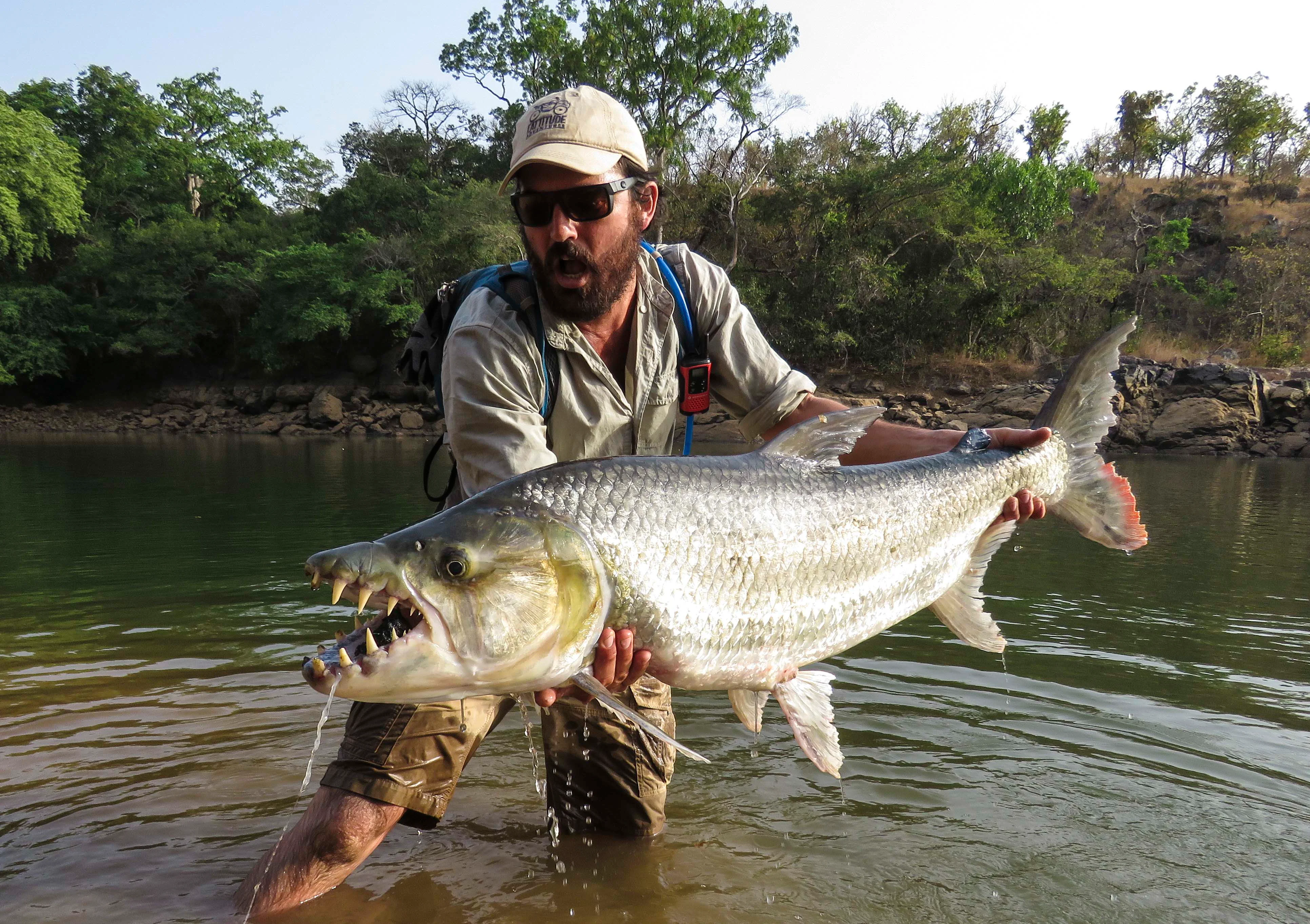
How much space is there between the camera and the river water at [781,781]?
3.32m

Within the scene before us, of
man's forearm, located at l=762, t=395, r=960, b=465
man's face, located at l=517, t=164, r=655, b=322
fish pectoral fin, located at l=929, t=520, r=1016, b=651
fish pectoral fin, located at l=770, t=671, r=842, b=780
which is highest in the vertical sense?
man's face, located at l=517, t=164, r=655, b=322

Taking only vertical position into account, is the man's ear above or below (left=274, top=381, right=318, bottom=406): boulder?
above

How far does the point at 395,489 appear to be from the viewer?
15.5 metres

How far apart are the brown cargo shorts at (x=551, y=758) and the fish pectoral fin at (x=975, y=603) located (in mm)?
1106

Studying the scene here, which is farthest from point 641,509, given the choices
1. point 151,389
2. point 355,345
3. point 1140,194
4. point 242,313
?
point 1140,194

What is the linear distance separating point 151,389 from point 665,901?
42939 millimetres

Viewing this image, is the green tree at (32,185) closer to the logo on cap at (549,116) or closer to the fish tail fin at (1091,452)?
the logo on cap at (549,116)

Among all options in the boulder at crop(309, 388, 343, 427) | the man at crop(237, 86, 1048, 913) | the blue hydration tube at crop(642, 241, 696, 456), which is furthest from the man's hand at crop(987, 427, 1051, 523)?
the boulder at crop(309, 388, 343, 427)

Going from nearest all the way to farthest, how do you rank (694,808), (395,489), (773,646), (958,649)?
(773,646) < (694,808) < (958,649) < (395,489)

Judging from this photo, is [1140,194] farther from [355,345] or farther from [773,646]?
[773,646]

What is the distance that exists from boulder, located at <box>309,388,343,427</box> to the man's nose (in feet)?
101

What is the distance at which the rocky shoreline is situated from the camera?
24750mm

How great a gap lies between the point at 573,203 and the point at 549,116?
11.9 inches

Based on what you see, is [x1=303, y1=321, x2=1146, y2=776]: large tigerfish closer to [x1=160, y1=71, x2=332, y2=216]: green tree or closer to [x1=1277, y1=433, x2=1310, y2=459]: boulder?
[x1=1277, y1=433, x2=1310, y2=459]: boulder
